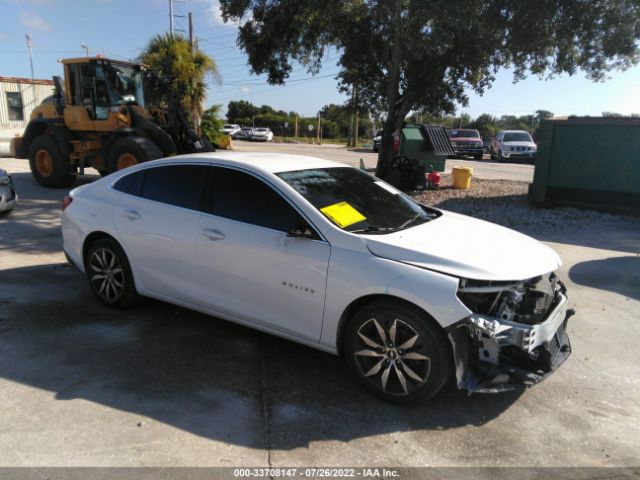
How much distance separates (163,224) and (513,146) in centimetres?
2551

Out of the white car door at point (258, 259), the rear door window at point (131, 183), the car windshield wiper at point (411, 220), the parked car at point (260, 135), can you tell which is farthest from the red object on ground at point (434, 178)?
the parked car at point (260, 135)

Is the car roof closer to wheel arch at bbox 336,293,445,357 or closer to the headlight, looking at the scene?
wheel arch at bbox 336,293,445,357

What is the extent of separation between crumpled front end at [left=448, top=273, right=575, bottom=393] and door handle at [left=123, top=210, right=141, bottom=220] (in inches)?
113

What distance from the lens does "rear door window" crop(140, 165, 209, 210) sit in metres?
4.26

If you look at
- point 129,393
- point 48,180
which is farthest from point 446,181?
point 129,393

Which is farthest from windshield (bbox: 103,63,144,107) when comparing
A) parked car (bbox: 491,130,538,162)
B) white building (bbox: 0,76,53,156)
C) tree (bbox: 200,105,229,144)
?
parked car (bbox: 491,130,538,162)

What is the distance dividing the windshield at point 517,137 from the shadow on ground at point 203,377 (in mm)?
25996

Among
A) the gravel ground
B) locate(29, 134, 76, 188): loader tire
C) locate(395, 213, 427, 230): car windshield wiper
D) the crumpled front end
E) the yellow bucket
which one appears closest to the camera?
the crumpled front end

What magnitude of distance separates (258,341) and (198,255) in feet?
2.94

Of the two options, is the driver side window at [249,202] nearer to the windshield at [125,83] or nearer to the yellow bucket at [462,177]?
the windshield at [125,83]

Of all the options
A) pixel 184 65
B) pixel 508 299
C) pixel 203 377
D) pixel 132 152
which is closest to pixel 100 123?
pixel 132 152

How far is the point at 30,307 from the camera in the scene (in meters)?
4.90

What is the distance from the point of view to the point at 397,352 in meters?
3.27

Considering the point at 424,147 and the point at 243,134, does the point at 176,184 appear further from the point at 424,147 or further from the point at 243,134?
the point at 243,134
